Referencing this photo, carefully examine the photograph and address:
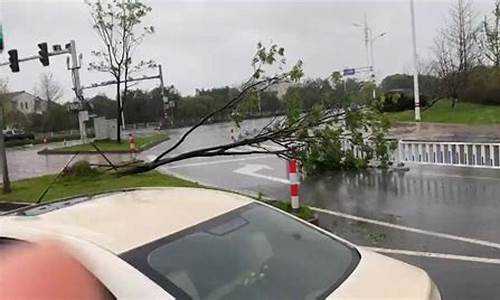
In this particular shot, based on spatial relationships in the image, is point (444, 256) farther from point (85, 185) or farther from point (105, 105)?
point (105, 105)

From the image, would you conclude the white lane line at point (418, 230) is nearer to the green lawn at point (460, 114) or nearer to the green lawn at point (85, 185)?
the green lawn at point (85, 185)

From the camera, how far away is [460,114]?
109 ft

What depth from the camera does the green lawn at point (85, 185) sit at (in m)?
11.5

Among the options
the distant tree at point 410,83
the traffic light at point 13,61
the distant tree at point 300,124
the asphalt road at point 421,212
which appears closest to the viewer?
the asphalt road at point 421,212

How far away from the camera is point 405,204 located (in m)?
9.24

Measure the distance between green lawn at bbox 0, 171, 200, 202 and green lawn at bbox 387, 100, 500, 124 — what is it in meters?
16.3

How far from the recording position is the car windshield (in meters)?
2.35

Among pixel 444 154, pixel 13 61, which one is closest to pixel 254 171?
pixel 444 154

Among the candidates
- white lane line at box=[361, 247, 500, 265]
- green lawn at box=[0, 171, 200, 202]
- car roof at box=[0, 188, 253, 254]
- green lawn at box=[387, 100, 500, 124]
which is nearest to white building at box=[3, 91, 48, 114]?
green lawn at box=[387, 100, 500, 124]

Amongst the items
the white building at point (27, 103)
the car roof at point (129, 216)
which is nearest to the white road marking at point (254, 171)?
the car roof at point (129, 216)

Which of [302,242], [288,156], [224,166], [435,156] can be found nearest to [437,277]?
[302,242]

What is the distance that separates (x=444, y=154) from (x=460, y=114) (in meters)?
20.3

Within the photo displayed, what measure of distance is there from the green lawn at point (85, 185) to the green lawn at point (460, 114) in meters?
16.3

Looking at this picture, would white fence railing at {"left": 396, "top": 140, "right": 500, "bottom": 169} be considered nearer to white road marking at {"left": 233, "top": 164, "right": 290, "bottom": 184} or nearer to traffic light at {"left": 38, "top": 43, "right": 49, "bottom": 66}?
white road marking at {"left": 233, "top": 164, "right": 290, "bottom": 184}
